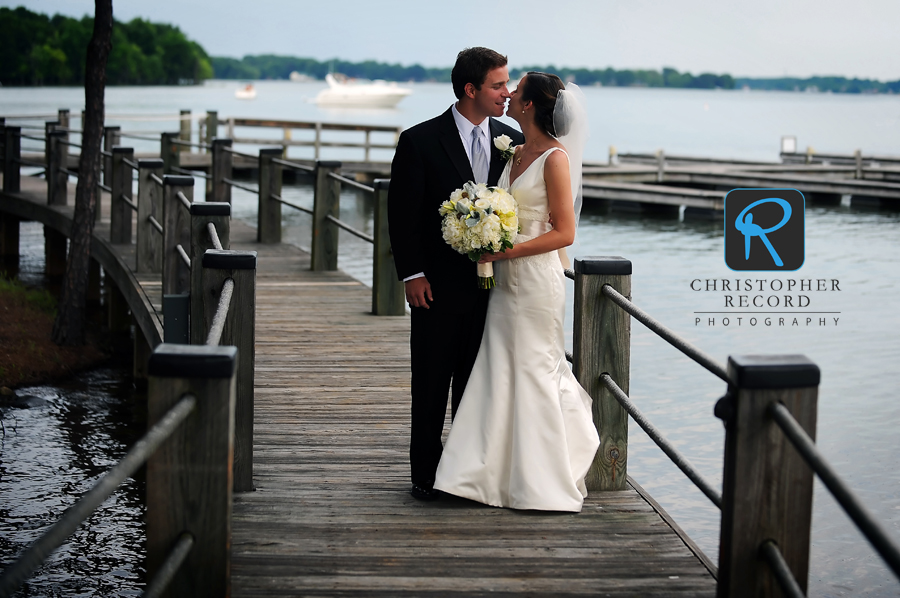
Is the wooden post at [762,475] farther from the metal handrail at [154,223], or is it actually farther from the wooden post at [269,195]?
the wooden post at [269,195]

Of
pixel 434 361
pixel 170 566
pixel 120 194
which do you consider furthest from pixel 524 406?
pixel 120 194

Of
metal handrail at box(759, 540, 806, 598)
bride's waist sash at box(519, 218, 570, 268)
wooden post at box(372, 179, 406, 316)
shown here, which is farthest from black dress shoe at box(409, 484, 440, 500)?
wooden post at box(372, 179, 406, 316)

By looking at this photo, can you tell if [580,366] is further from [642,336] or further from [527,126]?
[642,336]

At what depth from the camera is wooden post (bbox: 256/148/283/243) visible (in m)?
10.9

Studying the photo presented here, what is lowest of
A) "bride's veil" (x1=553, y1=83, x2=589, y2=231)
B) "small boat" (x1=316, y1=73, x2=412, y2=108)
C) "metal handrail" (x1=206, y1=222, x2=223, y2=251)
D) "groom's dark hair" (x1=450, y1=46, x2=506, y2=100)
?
"metal handrail" (x1=206, y1=222, x2=223, y2=251)

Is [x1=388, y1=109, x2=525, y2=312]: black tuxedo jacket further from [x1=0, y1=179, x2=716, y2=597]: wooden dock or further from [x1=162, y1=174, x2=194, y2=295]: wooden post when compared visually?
[x1=162, y1=174, x2=194, y2=295]: wooden post

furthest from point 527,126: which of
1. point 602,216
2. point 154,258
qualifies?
point 602,216

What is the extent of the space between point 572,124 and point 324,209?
609 centimetres

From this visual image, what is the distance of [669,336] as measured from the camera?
10.6 ft

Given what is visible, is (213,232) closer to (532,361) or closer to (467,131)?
(467,131)

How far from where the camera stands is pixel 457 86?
368cm

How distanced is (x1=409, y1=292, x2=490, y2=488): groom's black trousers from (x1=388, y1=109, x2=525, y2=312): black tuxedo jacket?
0.07 meters

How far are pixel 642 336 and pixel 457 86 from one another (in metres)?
10.9

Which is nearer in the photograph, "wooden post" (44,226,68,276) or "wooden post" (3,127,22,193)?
"wooden post" (3,127,22,193)
